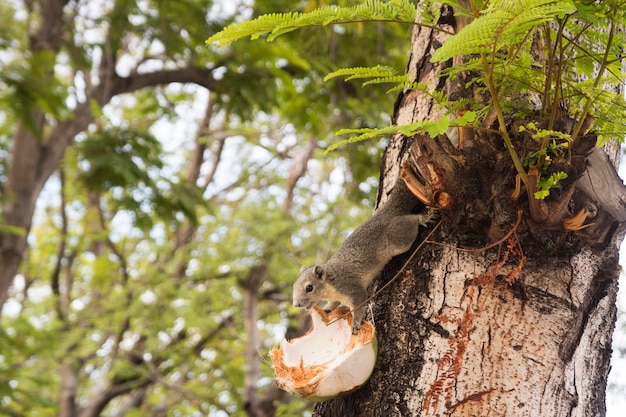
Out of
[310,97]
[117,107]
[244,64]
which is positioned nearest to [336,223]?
[310,97]

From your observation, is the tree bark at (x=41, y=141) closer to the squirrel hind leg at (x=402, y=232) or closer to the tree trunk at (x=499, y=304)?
the squirrel hind leg at (x=402, y=232)

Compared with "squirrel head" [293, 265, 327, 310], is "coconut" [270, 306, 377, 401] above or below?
below

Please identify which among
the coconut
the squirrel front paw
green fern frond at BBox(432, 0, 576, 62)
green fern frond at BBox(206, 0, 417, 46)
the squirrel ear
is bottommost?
the coconut

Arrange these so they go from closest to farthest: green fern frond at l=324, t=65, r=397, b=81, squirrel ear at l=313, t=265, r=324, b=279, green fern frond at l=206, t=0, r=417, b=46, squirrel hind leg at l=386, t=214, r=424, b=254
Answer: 1. green fern frond at l=206, t=0, r=417, b=46
2. green fern frond at l=324, t=65, r=397, b=81
3. squirrel hind leg at l=386, t=214, r=424, b=254
4. squirrel ear at l=313, t=265, r=324, b=279

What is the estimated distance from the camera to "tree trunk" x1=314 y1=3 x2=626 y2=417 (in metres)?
1.34

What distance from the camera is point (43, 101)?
423 cm

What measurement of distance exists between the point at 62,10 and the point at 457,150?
5027mm

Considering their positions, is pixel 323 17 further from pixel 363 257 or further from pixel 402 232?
pixel 363 257

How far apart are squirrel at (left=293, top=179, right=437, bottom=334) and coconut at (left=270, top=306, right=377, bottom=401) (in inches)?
2.8

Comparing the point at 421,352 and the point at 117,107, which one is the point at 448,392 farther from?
the point at 117,107

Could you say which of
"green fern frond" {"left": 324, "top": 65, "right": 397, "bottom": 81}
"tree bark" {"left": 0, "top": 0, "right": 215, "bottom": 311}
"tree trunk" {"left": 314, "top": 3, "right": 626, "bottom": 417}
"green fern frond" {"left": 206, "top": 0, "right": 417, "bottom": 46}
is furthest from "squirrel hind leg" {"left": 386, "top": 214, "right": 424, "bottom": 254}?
"tree bark" {"left": 0, "top": 0, "right": 215, "bottom": 311}

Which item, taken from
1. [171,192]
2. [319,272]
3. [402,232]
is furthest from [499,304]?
[171,192]

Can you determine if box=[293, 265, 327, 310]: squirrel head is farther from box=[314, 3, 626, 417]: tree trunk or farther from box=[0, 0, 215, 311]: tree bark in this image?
box=[0, 0, 215, 311]: tree bark

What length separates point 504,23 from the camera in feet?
3.34
